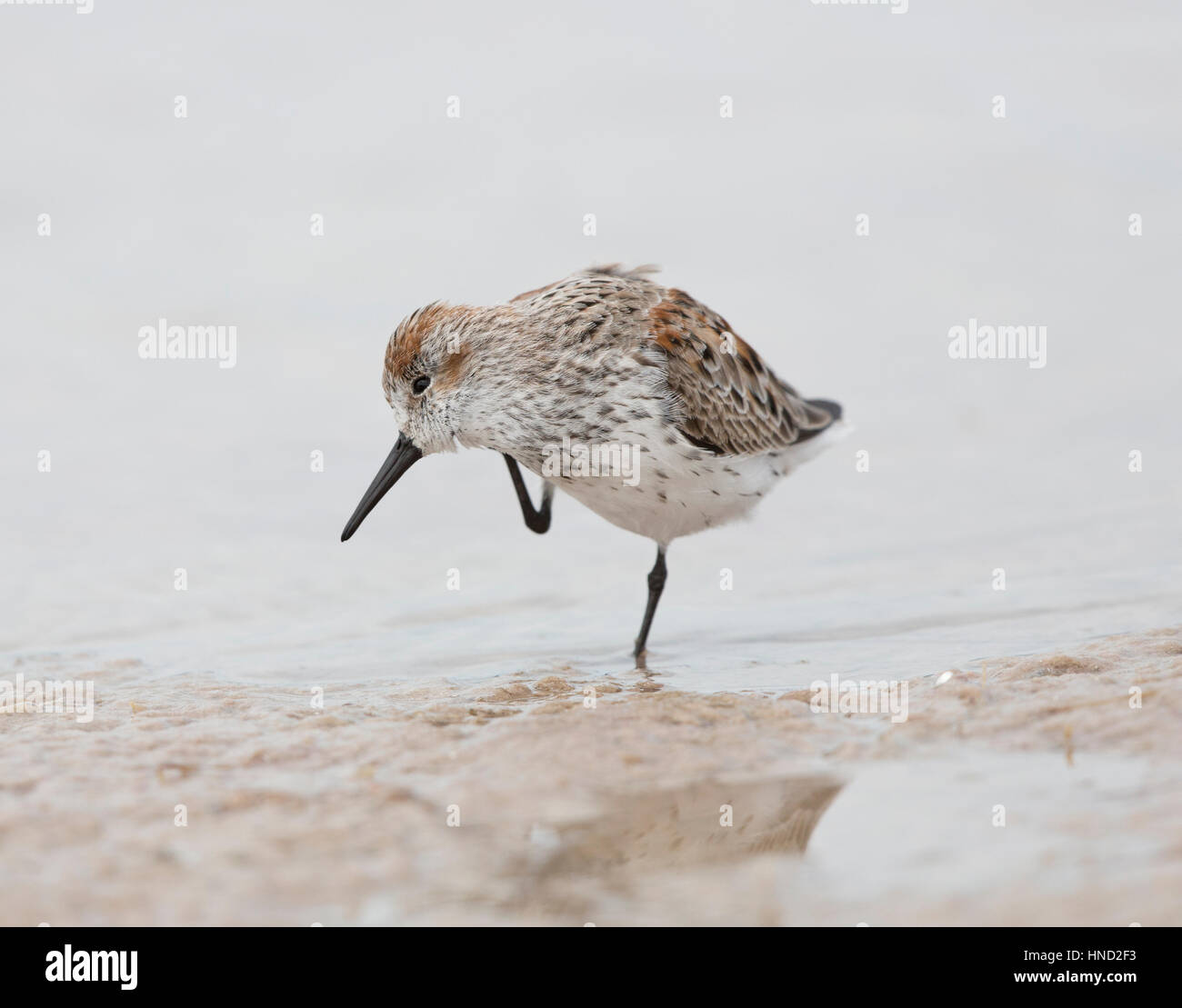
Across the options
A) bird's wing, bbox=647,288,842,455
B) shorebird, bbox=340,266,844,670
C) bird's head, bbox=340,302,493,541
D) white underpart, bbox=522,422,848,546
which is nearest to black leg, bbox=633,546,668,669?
shorebird, bbox=340,266,844,670

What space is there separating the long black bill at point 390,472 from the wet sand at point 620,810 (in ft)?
4.80

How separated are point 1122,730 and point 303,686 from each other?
3.77 m

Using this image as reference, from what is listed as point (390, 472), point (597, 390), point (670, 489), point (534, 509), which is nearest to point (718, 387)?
point (670, 489)

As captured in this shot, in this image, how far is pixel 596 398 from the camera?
646cm

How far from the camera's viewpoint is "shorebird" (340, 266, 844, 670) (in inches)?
255

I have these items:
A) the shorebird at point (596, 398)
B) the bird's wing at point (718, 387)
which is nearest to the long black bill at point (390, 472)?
the shorebird at point (596, 398)

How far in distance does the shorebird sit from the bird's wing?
0.01 m

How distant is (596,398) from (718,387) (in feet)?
2.92

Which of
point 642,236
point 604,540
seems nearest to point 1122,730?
point 604,540

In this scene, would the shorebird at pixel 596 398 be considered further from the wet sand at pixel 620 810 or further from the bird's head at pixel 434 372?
the wet sand at pixel 620 810

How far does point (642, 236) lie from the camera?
1284 cm

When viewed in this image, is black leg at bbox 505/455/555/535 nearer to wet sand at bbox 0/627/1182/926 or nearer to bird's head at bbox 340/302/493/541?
bird's head at bbox 340/302/493/541

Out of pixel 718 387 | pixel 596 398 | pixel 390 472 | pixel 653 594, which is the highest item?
pixel 718 387

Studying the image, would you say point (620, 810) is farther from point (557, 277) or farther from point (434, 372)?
point (557, 277)
